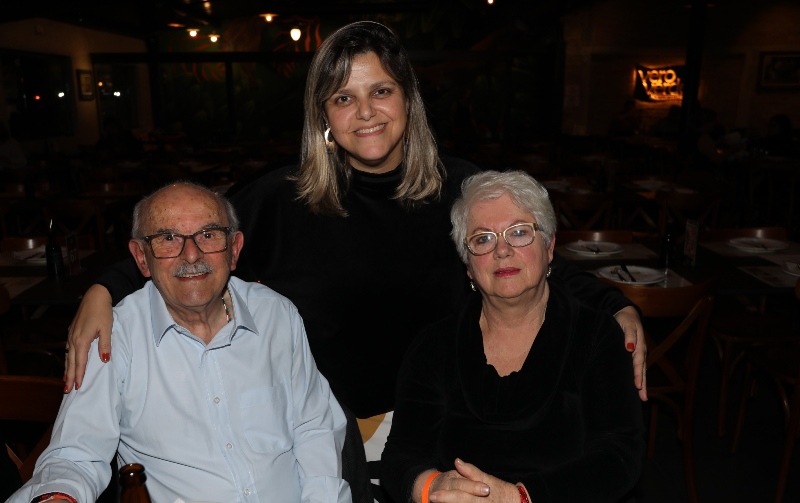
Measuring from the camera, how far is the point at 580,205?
4.86 m

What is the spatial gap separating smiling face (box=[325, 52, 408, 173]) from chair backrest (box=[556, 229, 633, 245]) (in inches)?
90.6

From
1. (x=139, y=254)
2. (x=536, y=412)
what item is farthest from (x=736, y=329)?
(x=139, y=254)

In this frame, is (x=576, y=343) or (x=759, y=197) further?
(x=759, y=197)

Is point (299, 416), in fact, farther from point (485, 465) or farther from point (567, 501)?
point (567, 501)

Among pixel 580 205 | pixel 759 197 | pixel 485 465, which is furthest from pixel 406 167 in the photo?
pixel 759 197

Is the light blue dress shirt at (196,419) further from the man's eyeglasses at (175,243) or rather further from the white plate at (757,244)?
the white plate at (757,244)

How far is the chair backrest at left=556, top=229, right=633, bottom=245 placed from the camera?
3793 mm

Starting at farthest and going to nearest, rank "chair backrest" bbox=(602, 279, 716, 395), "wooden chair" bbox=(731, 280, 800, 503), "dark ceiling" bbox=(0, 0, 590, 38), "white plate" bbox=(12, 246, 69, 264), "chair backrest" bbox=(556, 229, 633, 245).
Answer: "dark ceiling" bbox=(0, 0, 590, 38), "chair backrest" bbox=(556, 229, 633, 245), "white plate" bbox=(12, 246, 69, 264), "wooden chair" bbox=(731, 280, 800, 503), "chair backrest" bbox=(602, 279, 716, 395)

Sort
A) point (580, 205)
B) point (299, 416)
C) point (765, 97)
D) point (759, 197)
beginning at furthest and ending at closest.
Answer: point (765, 97), point (759, 197), point (580, 205), point (299, 416)

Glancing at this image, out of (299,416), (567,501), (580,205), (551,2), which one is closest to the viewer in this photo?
(567,501)

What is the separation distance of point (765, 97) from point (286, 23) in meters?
10.9

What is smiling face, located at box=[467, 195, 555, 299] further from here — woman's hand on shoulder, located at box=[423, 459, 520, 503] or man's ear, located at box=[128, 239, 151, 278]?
man's ear, located at box=[128, 239, 151, 278]

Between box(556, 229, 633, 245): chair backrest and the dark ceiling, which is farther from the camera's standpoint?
the dark ceiling

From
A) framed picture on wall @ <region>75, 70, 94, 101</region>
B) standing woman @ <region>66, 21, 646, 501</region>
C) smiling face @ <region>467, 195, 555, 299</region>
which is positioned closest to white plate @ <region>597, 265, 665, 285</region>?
standing woman @ <region>66, 21, 646, 501</region>
